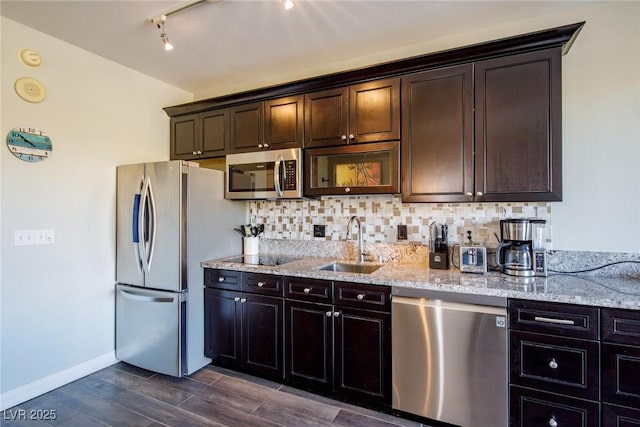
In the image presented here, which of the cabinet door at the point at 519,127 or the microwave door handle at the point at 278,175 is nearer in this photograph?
the cabinet door at the point at 519,127

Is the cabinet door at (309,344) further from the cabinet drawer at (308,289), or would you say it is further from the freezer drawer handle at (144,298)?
the freezer drawer handle at (144,298)

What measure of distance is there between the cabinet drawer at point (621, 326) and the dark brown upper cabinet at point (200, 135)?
295 centimetres

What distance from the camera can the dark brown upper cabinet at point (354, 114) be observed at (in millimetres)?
2303

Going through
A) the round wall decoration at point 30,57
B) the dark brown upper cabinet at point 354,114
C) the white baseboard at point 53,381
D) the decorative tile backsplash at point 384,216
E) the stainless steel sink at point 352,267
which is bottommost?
the white baseboard at point 53,381

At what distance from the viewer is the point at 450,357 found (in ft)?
6.02

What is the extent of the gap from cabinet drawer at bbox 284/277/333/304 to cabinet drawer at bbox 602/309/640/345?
149 centimetres

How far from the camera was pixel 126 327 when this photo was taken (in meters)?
2.72

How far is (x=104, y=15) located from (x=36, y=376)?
8.67 ft

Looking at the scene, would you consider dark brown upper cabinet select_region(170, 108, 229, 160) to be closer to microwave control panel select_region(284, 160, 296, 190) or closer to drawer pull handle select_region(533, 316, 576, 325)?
microwave control panel select_region(284, 160, 296, 190)

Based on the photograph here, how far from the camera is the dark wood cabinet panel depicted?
1.50 meters

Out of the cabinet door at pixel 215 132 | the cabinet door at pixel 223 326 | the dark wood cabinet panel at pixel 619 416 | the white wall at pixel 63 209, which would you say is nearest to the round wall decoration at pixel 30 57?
the white wall at pixel 63 209

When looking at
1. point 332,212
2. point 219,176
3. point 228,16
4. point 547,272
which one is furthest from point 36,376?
point 547,272

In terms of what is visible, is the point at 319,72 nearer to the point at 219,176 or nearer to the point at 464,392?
the point at 219,176

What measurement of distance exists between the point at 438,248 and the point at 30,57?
10.9ft
